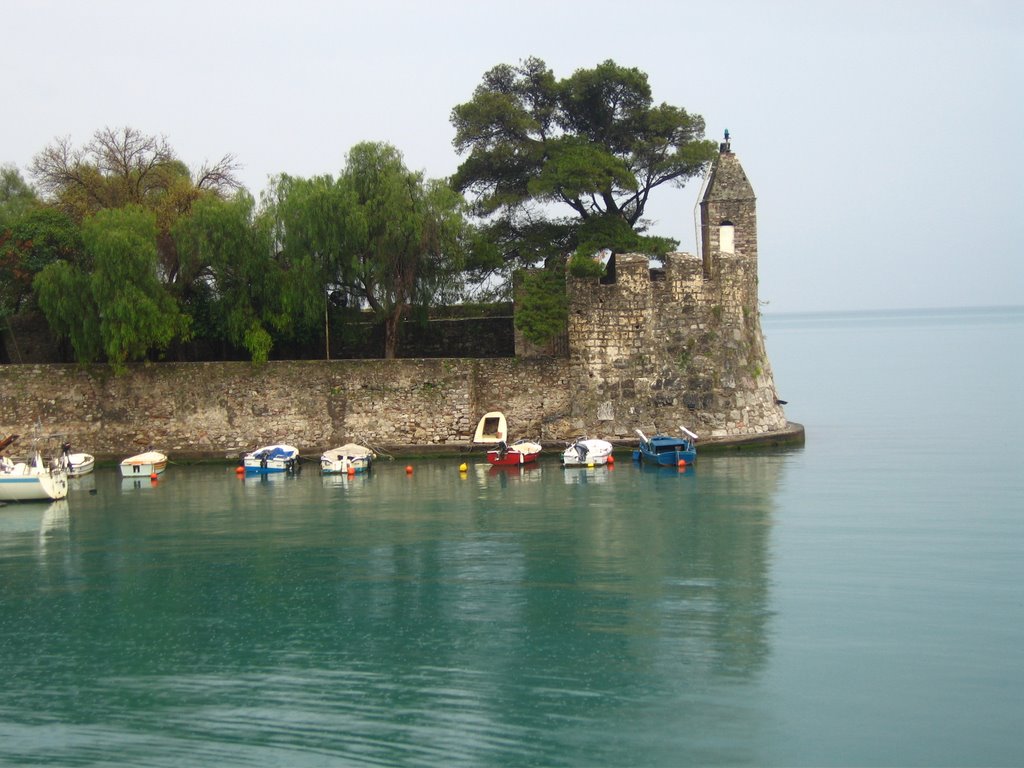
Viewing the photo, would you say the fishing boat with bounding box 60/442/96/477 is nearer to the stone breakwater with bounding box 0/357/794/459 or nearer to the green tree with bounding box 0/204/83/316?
the stone breakwater with bounding box 0/357/794/459

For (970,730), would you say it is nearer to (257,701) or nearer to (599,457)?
(257,701)

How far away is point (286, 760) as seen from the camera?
422 inches

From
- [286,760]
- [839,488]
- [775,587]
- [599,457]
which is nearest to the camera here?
[286,760]

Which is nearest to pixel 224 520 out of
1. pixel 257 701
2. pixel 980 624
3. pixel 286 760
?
pixel 257 701

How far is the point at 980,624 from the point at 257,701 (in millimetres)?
8496

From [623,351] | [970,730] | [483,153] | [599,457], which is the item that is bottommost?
[970,730]

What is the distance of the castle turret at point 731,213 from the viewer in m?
29.8

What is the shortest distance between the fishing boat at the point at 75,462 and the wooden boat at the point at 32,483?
217 centimetres

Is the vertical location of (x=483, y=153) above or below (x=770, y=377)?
above

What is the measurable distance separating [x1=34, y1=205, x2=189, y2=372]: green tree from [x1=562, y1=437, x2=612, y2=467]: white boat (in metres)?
10.2

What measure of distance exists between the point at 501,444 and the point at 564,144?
8.56 meters

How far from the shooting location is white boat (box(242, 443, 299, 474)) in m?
27.9

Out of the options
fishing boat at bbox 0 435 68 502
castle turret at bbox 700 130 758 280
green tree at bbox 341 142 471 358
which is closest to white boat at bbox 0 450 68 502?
fishing boat at bbox 0 435 68 502

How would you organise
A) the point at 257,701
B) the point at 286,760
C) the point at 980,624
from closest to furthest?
1. the point at 286,760
2. the point at 257,701
3. the point at 980,624
